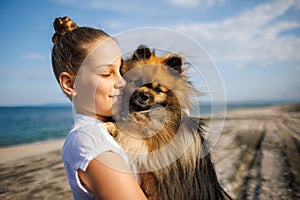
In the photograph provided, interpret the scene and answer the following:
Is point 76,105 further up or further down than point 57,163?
further up

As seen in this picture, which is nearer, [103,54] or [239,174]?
[103,54]

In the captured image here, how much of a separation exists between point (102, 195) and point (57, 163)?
6375mm

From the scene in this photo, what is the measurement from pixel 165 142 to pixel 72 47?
114 centimetres

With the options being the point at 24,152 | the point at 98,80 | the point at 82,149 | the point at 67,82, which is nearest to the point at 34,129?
the point at 24,152

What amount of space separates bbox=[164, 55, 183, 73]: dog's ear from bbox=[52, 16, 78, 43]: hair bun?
3.90 ft

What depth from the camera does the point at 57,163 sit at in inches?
279

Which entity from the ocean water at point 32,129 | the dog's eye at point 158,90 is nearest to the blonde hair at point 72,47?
the dog's eye at point 158,90

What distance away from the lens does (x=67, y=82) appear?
1.65 metres

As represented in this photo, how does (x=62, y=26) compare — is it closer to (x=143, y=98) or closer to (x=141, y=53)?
(x=143, y=98)

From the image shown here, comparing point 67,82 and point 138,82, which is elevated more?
point 138,82

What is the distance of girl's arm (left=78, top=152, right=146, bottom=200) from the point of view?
1.23 metres

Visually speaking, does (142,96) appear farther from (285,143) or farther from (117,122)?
(285,143)

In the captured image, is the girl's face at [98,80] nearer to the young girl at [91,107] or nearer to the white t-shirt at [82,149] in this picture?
the young girl at [91,107]

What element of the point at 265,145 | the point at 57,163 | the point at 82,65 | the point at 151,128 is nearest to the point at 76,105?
the point at 82,65
